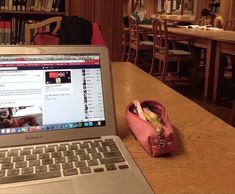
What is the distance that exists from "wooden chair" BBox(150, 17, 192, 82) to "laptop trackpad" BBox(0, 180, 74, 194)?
12.3 ft

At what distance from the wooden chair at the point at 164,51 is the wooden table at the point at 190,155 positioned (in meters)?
3.11

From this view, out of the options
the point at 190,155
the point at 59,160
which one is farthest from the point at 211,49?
the point at 59,160

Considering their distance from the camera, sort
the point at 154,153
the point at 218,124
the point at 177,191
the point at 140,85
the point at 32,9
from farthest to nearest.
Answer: the point at 32,9 → the point at 140,85 → the point at 218,124 → the point at 154,153 → the point at 177,191

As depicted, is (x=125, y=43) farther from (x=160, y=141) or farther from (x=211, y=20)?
(x=160, y=141)

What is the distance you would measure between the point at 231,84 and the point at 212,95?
75 centimetres

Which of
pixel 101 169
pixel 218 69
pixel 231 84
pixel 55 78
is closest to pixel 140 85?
pixel 55 78

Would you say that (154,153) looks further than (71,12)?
No

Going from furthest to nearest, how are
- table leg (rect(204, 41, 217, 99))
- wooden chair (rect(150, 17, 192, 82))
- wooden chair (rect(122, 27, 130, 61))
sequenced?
wooden chair (rect(122, 27, 130, 61))
wooden chair (rect(150, 17, 192, 82))
table leg (rect(204, 41, 217, 99))

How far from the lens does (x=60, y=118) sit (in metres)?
0.73

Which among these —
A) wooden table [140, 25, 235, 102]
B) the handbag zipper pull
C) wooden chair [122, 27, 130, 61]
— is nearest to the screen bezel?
the handbag zipper pull

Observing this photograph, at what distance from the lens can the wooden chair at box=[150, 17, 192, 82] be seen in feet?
13.8

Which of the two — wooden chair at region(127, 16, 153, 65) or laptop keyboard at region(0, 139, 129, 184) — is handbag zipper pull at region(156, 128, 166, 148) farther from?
wooden chair at region(127, 16, 153, 65)

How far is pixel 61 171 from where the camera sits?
1.97ft

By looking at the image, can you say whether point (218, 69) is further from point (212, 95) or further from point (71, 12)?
point (71, 12)
